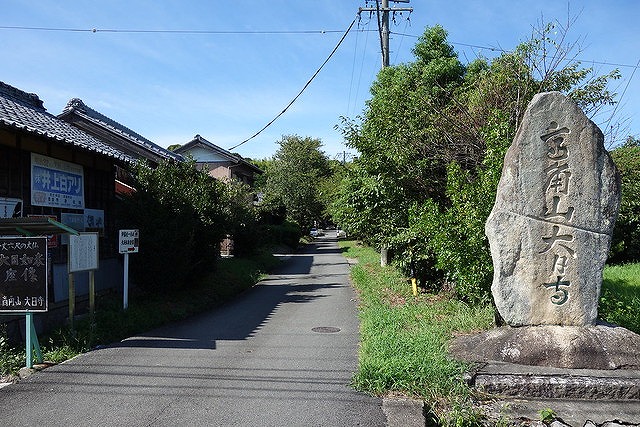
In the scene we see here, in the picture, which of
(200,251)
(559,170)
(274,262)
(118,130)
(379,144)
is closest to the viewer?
(559,170)

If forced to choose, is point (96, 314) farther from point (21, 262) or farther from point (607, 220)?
point (607, 220)

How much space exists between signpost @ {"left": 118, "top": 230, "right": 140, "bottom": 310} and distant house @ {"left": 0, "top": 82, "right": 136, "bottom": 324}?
3.30 feet

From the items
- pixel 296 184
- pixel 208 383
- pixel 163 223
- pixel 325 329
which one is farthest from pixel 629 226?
pixel 296 184

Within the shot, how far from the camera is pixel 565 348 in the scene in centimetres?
637

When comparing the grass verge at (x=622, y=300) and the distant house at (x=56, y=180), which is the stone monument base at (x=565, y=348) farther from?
Answer: the distant house at (x=56, y=180)

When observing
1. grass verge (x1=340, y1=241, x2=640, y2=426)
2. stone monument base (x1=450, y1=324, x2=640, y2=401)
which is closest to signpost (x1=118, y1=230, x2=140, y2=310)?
grass verge (x1=340, y1=241, x2=640, y2=426)

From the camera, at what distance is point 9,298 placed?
699 cm

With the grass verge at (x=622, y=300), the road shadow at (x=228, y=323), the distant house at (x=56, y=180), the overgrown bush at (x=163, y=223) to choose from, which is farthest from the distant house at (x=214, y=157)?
the grass verge at (x=622, y=300)

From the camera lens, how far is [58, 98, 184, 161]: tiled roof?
21.1 meters

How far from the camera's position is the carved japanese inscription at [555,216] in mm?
6719

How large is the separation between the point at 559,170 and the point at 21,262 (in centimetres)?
757

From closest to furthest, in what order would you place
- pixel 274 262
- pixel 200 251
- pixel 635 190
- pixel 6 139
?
pixel 6 139 < pixel 200 251 < pixel 635 190 < pixel 274 262

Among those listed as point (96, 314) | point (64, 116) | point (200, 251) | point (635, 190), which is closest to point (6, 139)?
point (96, 314)

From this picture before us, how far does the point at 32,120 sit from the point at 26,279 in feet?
13.8
